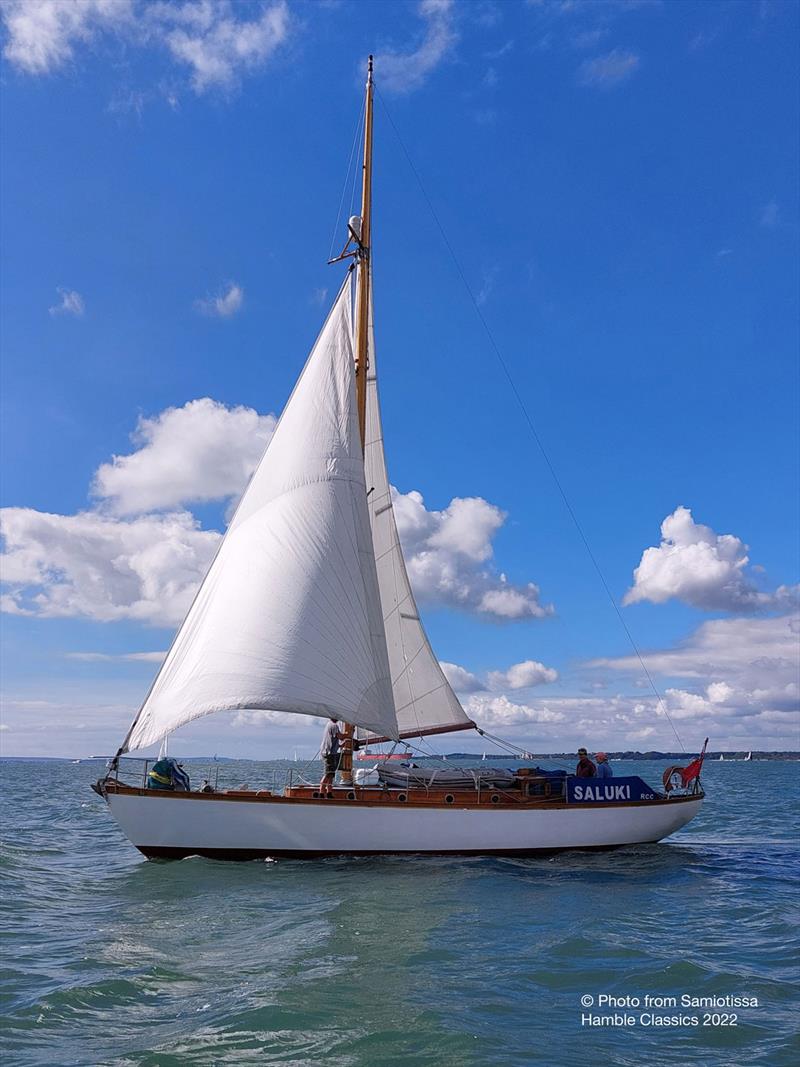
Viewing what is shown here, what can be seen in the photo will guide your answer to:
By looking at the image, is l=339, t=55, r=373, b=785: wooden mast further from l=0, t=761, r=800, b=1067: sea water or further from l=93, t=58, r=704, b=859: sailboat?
l=0, t=761, r=800, b=1067: sea water

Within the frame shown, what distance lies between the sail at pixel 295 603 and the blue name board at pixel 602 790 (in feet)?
15.6

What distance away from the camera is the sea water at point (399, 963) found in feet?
26.1

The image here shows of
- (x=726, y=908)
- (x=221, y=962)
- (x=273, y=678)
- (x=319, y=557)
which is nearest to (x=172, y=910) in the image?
(x=221, y=962)

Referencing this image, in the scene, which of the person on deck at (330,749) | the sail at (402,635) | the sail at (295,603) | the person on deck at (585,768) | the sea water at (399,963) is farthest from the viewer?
the sail at (402,635)

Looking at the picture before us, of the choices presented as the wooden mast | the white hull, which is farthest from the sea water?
the wooden mast

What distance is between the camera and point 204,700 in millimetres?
17594

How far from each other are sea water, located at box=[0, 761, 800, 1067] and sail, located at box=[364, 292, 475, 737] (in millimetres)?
4973

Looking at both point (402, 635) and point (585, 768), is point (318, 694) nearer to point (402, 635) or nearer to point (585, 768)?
point (402, 635)

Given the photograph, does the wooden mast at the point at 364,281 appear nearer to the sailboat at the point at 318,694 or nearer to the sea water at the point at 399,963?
the sailboat at the point at 318,694

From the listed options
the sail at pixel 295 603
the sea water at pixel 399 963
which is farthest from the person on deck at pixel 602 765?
the sail at pixel 295 603

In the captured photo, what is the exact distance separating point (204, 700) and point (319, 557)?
4149 mm

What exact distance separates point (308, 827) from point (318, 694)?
297 centimetres

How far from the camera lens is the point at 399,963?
10492 mm

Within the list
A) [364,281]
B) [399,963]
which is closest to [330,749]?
[399,963]
